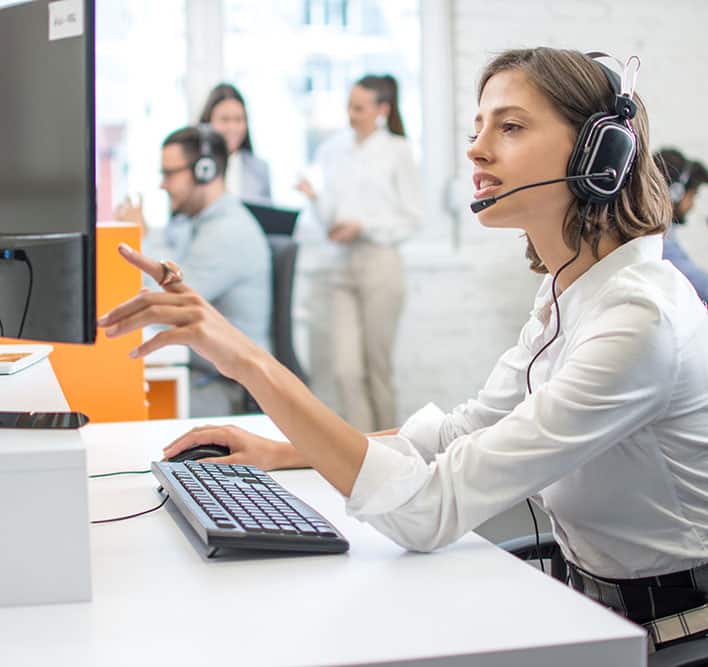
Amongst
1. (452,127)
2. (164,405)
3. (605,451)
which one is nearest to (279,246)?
(164,405)

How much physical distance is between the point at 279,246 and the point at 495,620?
9.26ft

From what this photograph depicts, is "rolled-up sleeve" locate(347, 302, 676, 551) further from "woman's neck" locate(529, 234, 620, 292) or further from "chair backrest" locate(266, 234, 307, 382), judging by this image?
"chair backrest" locate(266, 234, 307, 382)

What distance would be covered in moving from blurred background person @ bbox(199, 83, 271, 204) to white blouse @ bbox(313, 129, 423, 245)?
12.0 inches

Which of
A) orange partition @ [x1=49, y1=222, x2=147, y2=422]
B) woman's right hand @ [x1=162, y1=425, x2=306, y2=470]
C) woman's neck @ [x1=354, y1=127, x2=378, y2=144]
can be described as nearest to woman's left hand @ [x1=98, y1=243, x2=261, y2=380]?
woman's right hand @ [x1=162, y1=425, x2=306, y2=470]

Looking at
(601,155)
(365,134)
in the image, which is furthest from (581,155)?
(365,134)

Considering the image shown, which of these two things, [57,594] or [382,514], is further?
[382,514]

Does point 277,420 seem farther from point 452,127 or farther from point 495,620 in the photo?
point 452,127

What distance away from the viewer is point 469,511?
99cm

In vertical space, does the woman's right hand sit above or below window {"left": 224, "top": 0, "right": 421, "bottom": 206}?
below

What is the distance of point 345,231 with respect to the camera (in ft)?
14.1

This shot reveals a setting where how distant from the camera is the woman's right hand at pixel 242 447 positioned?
1314mm

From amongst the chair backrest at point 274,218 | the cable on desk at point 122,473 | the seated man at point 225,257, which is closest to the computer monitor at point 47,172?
the cable on desk at point 122,473

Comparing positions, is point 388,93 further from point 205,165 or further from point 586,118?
point 586,118

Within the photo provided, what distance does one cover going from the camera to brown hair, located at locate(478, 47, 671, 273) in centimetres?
120
